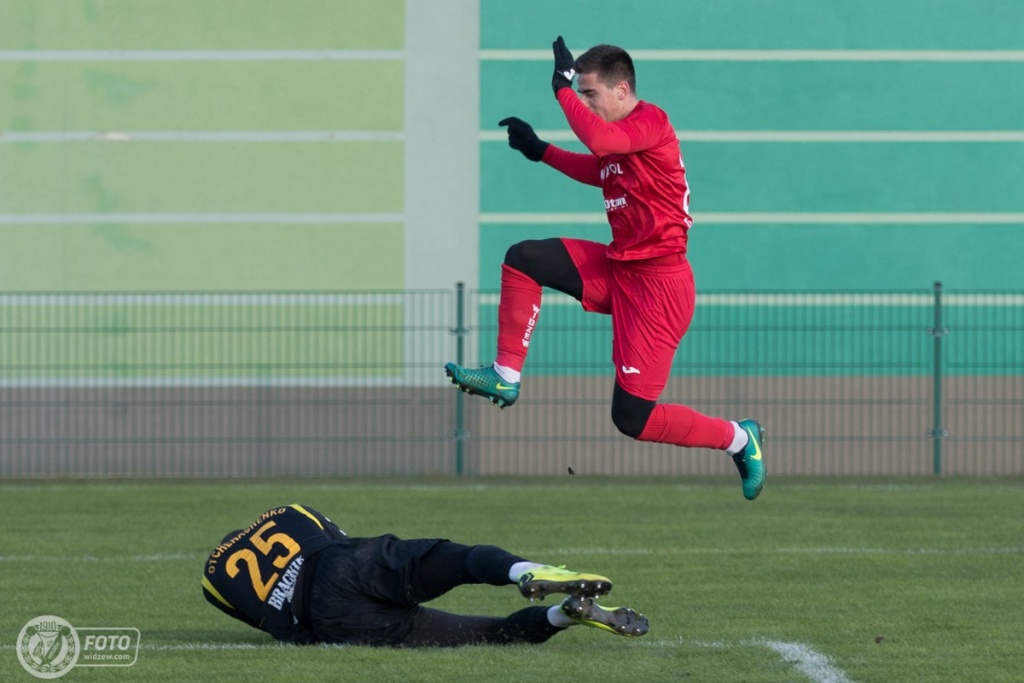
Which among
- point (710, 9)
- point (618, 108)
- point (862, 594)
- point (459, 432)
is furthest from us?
point (710, 9)

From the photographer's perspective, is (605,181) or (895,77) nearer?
(605,181)

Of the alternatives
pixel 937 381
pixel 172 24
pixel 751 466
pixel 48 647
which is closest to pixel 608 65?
pixel 751 466

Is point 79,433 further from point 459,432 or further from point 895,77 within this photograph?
point 895,77

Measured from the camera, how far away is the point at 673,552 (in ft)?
40.4

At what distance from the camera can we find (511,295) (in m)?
8.43

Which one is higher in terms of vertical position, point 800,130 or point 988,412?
point 800,130

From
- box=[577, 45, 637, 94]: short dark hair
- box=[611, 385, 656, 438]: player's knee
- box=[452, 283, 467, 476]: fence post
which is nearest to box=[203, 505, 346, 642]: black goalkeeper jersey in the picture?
box=[611, 385, 656, 438]: player's knee

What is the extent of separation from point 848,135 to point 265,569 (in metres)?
14.6

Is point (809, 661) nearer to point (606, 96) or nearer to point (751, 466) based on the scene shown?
point (751, 466)

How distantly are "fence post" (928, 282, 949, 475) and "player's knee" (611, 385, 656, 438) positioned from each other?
37.3 ft

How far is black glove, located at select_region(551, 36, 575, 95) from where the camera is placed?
7793 millimetres

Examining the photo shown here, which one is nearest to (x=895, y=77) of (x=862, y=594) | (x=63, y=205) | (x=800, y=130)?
(x=800, y=130)

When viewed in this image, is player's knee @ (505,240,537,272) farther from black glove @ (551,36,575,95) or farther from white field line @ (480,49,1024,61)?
white field line @ (480,49,1024,61)

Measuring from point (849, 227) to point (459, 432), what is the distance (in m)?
5.63
